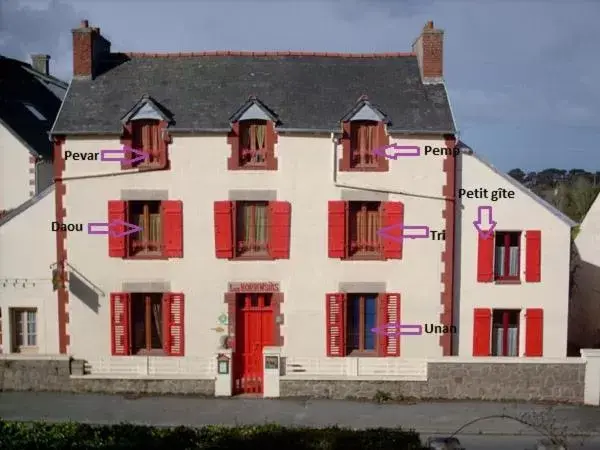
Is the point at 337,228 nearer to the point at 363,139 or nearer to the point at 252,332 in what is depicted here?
the point at 363,139

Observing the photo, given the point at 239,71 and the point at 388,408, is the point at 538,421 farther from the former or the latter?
the point at 239,71

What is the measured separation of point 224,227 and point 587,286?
41.7 feet

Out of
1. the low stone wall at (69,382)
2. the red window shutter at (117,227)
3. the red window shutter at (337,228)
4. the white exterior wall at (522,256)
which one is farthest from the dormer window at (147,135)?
the white exterior wall at (522,256)

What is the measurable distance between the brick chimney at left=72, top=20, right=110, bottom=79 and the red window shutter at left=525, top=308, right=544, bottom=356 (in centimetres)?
1448

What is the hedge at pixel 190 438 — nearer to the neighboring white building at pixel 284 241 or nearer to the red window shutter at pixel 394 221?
the neighboring white building at pixel 284 241

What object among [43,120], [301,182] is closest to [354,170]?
[301,182]

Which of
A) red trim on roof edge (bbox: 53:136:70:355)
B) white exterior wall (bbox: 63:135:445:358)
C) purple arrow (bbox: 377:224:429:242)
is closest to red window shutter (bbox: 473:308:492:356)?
white exterior wall (bbox: 63:135:445:358)

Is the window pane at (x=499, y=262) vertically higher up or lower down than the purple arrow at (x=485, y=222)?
lower down

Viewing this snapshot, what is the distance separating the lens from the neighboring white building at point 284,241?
57.8 ft

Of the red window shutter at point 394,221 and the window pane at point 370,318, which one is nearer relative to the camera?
the red window shutter at point 394,221

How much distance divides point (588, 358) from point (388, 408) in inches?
214

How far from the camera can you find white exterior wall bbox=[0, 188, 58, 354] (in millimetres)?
18156

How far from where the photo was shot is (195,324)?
17859mm

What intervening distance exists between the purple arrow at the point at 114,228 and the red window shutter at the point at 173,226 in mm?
924
